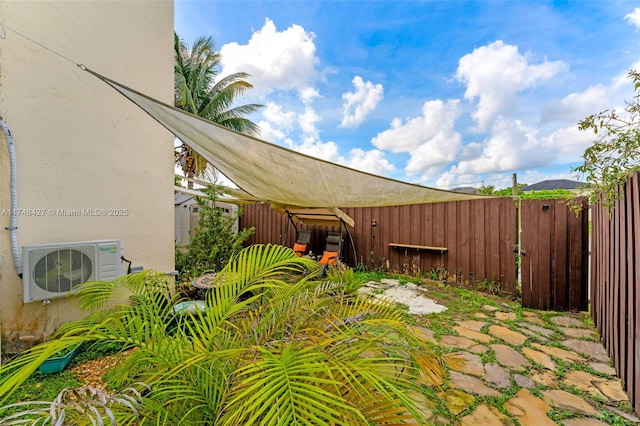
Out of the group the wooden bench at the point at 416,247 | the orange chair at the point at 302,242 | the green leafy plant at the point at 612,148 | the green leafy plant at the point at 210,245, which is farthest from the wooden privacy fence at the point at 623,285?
the orange chair at the point at 302,242

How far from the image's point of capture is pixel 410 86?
6828mm

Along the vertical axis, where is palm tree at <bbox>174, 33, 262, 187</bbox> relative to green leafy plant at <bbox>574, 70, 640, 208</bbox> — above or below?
above

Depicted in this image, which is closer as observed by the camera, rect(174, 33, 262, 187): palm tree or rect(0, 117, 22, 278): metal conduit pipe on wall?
rect(0, 117, 22, 278): metal conduit pipe on wall

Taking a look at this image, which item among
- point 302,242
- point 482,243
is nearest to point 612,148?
point 482,243

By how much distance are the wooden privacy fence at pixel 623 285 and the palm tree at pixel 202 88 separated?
36.7ft

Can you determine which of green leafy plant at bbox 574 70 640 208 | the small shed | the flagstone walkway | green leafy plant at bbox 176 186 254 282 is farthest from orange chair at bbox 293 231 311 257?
green leafy plant at bbox 574 70 640 208

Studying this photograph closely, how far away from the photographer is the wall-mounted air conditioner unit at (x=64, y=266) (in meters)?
2.33

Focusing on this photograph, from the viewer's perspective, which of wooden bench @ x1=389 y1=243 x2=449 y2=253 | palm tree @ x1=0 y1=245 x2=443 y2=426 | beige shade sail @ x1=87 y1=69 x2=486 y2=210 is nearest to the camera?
palm tree @ x1=0 y1=245 x2=443 y2=426

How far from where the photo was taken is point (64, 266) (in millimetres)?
2518

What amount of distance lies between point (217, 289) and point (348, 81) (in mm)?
7252

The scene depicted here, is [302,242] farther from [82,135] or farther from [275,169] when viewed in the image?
[82,135]

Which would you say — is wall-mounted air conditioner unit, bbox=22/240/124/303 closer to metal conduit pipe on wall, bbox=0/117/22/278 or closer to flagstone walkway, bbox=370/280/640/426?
metal conduit pipe on wall, bbox=0/117/22/278

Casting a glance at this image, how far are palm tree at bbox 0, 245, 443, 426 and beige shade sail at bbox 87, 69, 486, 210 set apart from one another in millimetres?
1126

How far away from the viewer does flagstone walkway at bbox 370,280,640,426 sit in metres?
1.72
